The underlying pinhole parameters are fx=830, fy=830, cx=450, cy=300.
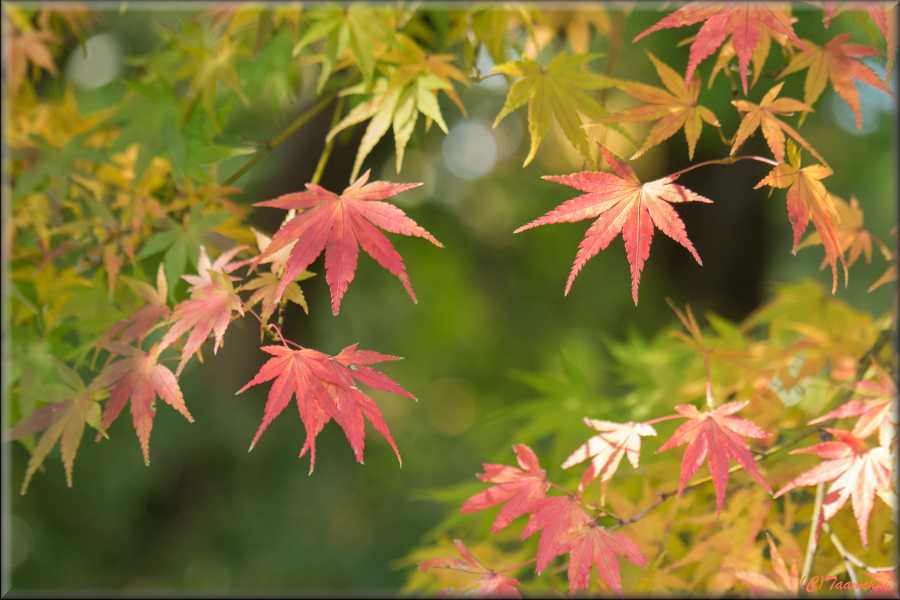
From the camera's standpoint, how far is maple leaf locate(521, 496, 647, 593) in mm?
904

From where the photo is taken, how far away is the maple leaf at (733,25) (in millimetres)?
901

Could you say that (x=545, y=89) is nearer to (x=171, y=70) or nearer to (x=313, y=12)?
(x=313, y=12)

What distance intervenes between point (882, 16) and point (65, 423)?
1061 millimetres

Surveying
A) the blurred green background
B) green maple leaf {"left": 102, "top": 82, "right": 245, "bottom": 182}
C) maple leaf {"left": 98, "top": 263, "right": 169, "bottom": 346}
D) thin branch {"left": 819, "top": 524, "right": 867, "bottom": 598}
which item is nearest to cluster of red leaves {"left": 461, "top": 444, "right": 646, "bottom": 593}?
thin branch {"left": 819, "top": 524, "right": 867, "bottom": 598}

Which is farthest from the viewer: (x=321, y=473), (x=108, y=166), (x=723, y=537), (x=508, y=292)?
(x=508, y=292)

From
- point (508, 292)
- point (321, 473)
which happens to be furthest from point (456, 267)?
point (321, 473)

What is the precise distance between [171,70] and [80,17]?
0.29m

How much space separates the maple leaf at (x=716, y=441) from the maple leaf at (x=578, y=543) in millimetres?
101

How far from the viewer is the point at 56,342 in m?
1.29

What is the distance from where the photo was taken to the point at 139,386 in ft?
3.08

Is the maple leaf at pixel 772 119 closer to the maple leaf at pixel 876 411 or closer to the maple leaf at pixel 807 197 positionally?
the maple leaf at pixel 807 197

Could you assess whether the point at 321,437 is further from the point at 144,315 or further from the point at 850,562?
the point at 850,562

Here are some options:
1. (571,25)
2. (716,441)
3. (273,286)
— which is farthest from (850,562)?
(571,25)

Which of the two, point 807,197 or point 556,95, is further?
→ point 556,95
